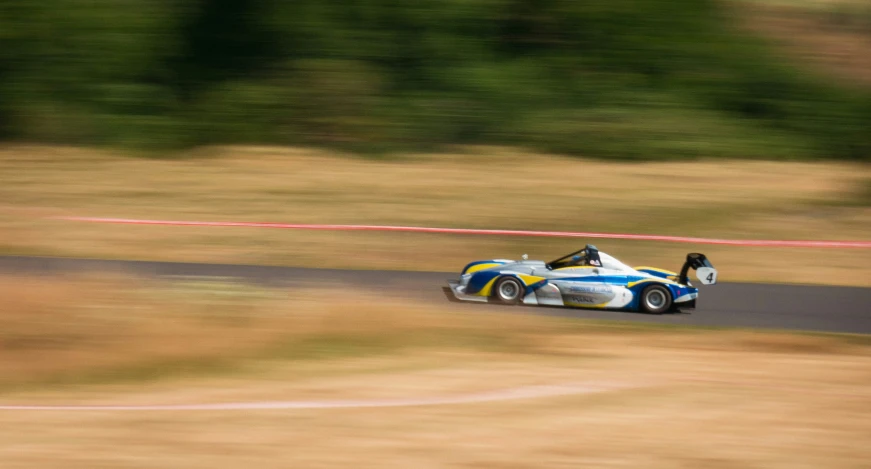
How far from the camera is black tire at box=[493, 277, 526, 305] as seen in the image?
26.0 feet

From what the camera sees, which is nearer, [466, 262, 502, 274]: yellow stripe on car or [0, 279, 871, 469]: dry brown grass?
[0, 279, 871, 469]: dry brown grass

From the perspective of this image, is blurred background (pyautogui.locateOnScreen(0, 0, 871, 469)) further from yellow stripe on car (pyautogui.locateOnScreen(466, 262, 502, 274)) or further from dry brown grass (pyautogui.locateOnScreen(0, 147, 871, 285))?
yellow stripe on car (pyautogui.locateOnScreen(466, 262, 502, 274))

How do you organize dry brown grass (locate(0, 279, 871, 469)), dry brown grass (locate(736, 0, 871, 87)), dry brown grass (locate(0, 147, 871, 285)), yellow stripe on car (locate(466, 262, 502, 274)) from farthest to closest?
1. dry brown grass (locate(736, 0, 871, 87))
2. dry brown grass (locate(0, 147, 871, 285))
3. yellow stripe on car (locate(466, 262, 502, 274))
4. dry brown grass (locate(0, 279, 871, 469))

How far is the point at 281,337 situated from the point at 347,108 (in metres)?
10.2

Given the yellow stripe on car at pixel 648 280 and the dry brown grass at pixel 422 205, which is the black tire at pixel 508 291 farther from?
the dry brown grass at pixel 422 205

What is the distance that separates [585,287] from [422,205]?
5.29m

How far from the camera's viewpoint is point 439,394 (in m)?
5.36

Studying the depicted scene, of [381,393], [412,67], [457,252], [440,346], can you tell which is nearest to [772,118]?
[412,67]

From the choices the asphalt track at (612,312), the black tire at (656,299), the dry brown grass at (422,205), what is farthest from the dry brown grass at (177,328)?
the dry brown grass at (422,205)

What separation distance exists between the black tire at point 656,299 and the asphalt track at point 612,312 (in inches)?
2.4

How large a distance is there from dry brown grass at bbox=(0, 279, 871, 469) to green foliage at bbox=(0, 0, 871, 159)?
29.0ft

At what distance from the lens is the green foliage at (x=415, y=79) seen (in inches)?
A: 628

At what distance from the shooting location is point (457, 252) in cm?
1066

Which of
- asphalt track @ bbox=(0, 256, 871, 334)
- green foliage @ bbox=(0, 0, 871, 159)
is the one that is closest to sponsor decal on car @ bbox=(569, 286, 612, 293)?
asphalt track @ bbox=(0, 256, 871, 334)
